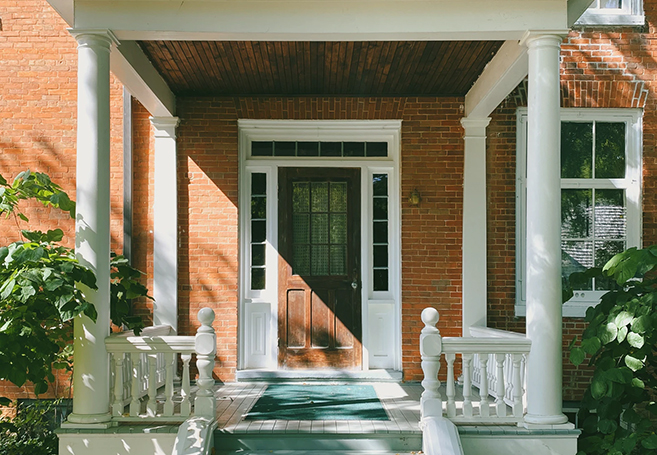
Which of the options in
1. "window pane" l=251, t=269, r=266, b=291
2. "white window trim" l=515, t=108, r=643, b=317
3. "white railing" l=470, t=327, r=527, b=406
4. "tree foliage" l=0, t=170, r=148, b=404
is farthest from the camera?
"window pane" l=251, t=269, r=266, b=291

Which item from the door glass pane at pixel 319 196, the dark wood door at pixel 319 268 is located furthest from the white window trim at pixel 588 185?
the door glass pane at pixel 319 196


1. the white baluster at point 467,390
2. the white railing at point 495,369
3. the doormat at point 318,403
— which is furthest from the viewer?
the doormat at point 318,403

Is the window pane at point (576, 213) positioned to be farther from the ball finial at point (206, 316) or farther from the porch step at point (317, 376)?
the ball finial at point (206, 316)

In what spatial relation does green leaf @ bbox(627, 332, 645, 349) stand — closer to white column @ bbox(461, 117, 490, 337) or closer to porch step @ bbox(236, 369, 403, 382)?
white column @ bbox(461, 117, 490, 337)

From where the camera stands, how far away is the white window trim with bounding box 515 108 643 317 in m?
6.79

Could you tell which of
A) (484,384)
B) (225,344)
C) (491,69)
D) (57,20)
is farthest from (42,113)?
(484,384)

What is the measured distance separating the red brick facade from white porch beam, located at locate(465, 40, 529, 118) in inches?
12.7

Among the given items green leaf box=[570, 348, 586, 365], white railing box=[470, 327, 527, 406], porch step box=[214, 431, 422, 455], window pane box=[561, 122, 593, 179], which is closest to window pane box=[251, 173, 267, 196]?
white railing box=[470, 327, 527, 406]

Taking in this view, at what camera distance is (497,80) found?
5645mm

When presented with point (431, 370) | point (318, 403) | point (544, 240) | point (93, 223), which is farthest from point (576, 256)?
point (93, 223)

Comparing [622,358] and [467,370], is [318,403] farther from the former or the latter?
[622,358]

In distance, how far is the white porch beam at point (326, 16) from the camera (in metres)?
4.68

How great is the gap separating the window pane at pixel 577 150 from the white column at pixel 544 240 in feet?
7.66

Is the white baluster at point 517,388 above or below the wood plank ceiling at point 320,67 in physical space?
below
